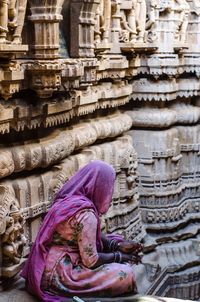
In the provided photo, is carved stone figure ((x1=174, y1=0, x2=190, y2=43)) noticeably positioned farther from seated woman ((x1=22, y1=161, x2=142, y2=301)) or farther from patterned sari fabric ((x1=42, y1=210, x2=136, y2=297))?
patterned sari fabric ((x1=42, y1=210, x2=136, y2=297))

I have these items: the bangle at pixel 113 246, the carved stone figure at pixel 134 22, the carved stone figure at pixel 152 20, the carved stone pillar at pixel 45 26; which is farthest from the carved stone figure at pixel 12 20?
the carved stone figure at pixel 152 20

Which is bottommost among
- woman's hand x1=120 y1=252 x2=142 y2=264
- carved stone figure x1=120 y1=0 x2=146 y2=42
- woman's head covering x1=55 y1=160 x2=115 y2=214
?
woman's hand x1=120 y1=252 x2=142 y2=264

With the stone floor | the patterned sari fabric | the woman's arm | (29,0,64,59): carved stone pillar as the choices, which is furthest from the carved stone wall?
the woman's arm

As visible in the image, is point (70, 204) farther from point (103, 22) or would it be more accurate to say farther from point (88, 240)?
point (103, 22)

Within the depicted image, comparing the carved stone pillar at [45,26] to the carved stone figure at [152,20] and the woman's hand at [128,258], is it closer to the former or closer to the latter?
the woman's hand at [128,258]

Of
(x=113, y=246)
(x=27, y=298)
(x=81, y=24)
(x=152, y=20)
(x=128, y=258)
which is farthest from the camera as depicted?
(x=152, y=20)

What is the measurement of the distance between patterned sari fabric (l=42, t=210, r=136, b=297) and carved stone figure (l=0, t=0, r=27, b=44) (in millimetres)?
1283

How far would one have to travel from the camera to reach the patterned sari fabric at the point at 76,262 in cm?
432

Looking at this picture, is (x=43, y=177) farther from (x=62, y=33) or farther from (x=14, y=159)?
(x=62, y=33)

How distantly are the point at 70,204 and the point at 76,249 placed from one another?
33cm

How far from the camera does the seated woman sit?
4.33 meters

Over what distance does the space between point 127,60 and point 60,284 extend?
3396 millimetres

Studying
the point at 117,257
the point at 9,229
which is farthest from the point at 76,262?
the point at 9,229

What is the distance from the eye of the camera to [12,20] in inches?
171
